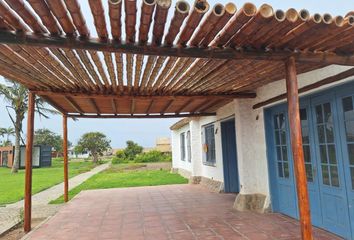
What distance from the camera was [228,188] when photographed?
953 centimetres

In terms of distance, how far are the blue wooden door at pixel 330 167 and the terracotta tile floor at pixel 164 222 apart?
1.00 feet

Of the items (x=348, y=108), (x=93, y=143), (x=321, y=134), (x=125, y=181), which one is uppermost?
(x=93, y=143)

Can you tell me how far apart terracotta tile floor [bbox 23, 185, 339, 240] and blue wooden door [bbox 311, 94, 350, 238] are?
1.00 ft

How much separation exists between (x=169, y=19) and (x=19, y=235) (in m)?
5.37

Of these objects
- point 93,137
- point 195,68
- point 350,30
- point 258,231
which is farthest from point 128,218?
point 93,137

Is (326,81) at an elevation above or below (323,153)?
above

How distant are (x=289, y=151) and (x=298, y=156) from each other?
2.71 metres

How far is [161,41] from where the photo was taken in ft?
10.1

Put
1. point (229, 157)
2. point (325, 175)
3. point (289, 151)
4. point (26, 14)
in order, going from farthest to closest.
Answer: point (229, 157) < point (289, 151) < point (325, 175) < point (26, 14)

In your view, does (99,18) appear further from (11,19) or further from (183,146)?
(183,146)

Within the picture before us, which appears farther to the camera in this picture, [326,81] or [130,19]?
[326,81]

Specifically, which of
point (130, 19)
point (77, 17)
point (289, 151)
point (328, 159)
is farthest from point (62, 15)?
point (289, 151)

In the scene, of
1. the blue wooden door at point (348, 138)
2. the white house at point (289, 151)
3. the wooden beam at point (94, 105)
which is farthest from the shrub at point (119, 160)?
the blue wooden door at point (348, 138)

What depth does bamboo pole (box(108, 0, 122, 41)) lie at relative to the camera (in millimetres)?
2334
